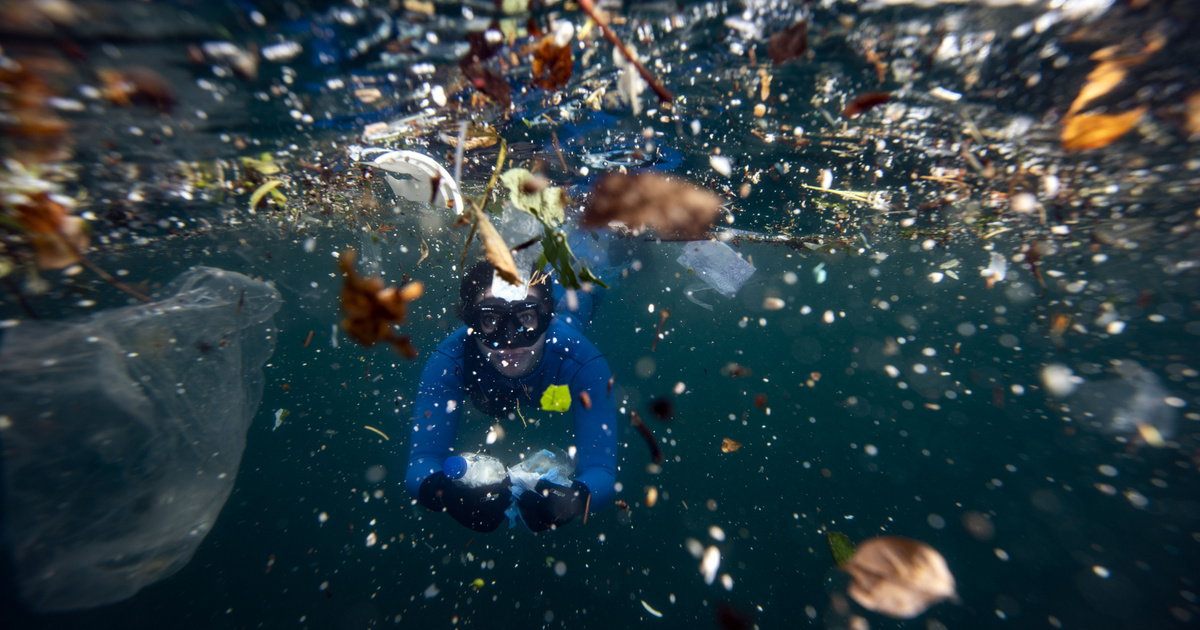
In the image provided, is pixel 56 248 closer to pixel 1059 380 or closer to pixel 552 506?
pixel 552 506

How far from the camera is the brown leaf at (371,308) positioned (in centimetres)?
176

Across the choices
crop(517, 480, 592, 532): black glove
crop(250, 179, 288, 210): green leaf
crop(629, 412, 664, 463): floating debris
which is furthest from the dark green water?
crop(517, 480, 592, 532): black glove

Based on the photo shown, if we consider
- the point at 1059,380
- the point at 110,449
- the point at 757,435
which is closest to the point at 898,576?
the point at 110,449

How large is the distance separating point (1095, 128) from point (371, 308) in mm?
9491

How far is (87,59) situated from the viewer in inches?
134

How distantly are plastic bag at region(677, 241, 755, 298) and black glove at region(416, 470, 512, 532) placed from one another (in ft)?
49.7

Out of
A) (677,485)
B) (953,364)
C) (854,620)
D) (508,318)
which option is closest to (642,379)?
(677,485)

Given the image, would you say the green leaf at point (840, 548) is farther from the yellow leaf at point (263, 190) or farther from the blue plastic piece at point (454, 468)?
the yellow leaf at point (263, 190)

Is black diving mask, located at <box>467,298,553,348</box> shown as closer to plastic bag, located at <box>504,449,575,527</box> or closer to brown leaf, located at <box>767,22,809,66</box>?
plastic bag, located at <box>504,449,575,527</box>

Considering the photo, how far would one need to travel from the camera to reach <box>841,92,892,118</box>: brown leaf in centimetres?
490

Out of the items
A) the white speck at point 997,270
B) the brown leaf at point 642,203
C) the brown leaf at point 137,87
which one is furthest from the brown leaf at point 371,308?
the white speck at point 997,270

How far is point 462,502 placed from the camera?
16.7ft

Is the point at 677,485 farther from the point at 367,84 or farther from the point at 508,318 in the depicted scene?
the point at 367,84

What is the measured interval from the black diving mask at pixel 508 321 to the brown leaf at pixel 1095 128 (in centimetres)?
763
